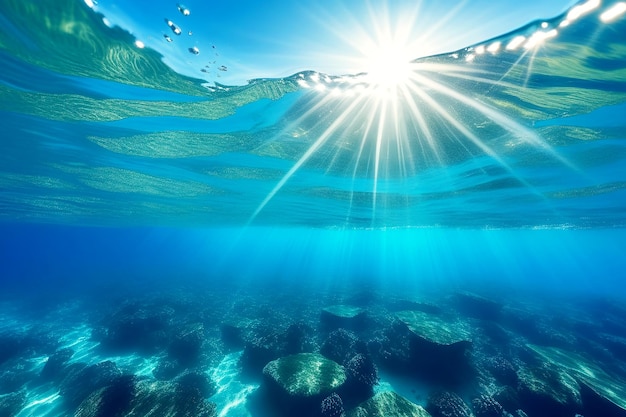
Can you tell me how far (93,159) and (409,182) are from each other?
62.4 feet

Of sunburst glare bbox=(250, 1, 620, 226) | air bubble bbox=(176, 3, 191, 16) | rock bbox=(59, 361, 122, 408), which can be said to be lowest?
rock bbox=(59, 361, 122, 408)

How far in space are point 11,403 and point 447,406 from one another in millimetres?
15831

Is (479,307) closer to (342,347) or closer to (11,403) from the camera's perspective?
(342,347)

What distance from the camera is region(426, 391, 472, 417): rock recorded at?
315 inches

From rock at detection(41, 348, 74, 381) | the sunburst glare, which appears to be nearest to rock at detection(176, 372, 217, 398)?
rock at detection(41, 348, 74, 381)

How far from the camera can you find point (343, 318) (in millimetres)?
16359

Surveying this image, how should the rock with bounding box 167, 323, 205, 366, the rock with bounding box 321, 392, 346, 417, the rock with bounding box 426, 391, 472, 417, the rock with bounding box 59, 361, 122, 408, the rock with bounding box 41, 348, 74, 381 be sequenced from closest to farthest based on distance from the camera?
the rock with bounding box 321, 392, 346, 417 → the rock with bounding box 426, 391, 472, 417 → the rock with bounding box 59, 361, 122, 408 → the rock with bounding box 41, 348, 74, 381 → the rock with bounding box 167, 323, 205, 366

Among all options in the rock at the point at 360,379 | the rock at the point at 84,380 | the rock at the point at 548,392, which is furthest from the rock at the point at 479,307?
the rock at the point at 84,380

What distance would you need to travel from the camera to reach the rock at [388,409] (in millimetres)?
7027

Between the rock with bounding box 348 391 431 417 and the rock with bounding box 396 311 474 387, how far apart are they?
13.6 ft

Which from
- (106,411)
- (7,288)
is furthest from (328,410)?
(7,288)

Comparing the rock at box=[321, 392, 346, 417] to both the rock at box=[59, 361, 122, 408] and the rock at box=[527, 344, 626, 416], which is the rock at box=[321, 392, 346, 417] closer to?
the rock at box=[527, 344, 626, 416]

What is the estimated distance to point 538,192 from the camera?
59.8 feet

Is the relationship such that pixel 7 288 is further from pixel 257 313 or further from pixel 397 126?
pixel 397 126
